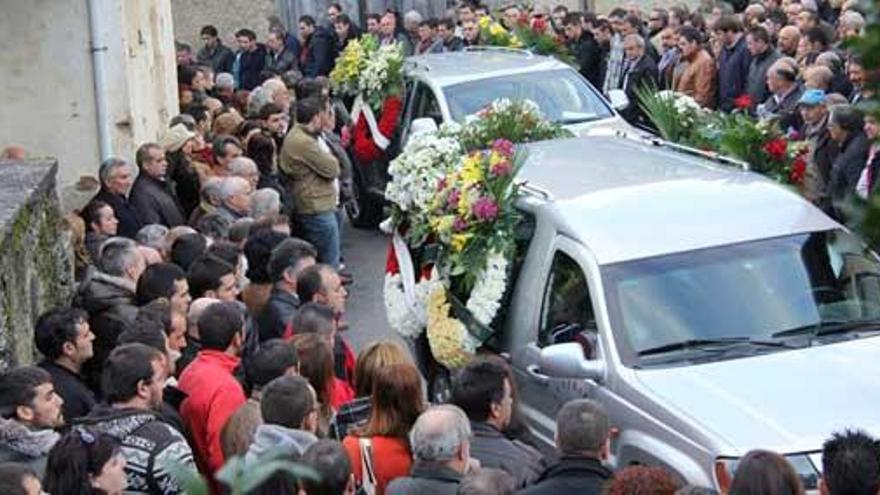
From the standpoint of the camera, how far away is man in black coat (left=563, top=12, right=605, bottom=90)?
2125 cm

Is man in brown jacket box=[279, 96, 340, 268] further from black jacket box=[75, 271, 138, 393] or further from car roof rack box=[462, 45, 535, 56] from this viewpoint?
black jacket box=[75, 271, 138, 393]

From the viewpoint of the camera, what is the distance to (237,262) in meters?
9.82

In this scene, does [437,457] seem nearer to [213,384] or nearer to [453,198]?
[213,384]

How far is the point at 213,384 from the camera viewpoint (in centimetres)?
764

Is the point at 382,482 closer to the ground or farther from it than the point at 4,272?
closer to the ground

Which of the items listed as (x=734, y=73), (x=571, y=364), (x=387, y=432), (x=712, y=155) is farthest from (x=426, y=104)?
(x=387, y=432)

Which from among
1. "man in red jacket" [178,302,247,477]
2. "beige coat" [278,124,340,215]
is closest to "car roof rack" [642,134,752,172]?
"beige coat" [278,124,340,215]

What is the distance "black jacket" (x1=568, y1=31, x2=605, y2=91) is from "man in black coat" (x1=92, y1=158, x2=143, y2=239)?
394 inches

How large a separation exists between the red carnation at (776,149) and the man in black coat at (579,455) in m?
4.89

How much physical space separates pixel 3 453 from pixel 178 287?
8.25ft

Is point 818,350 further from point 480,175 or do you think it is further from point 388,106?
point 388,106

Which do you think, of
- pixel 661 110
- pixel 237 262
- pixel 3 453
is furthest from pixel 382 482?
pixel 661 110

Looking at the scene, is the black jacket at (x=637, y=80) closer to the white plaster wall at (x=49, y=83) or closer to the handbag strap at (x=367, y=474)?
the white plaster wall at (x=49, y=83)

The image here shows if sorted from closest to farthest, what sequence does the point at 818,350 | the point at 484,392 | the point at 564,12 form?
the point at 484,392 → the point at 818,350 → the point at 564,12
